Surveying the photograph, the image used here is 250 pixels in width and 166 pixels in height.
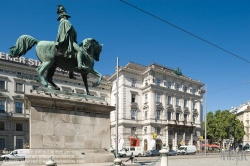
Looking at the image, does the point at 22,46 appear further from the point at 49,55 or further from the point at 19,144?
the point at 19,144

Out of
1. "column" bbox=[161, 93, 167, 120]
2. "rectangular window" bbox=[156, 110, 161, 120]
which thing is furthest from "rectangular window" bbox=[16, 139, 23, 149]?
"column" bbox=[161, 93, 167, 120]

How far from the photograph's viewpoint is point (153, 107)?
55562 mm

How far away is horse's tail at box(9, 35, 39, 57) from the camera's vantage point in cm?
1067

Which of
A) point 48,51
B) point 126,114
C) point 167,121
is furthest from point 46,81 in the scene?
point 167,121

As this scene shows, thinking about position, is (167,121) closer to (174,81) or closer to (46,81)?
(174,81)

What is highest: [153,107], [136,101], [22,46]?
[22,46]

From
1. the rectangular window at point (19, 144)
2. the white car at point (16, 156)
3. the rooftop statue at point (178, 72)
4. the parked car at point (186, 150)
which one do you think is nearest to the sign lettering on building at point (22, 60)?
the rectangular window at point (19, 144)

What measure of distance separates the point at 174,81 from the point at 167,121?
10.4 metres

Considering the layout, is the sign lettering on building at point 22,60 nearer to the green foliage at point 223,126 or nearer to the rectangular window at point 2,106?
the rectangular window at point 2,106

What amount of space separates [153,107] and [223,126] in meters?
28.7

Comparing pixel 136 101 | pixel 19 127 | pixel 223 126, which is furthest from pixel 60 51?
pixel 223 126

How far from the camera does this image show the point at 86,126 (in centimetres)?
1070

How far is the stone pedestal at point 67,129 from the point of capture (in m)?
9.50

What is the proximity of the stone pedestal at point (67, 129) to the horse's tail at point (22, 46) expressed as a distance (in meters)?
2.15
